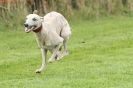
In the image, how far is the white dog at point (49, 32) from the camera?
36.5ft

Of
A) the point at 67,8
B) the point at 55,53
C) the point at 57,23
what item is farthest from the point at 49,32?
the point at 67,8

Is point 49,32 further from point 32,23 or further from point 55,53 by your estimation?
point 32,23

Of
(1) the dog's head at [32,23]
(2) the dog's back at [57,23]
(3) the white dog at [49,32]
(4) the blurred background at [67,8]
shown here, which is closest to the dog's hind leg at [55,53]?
(3) the white dog at [49,32]

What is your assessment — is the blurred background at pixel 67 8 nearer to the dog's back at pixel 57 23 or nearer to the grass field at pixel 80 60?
the grass field at pixel 80 60

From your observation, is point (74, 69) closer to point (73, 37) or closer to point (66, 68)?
point (66, 68)

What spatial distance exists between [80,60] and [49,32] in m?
2.46

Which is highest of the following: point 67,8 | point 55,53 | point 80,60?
point 55,53

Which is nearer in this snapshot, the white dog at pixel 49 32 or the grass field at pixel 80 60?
the grass field at pixel 80 60

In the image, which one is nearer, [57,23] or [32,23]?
[32,23]

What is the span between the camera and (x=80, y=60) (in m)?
14.1

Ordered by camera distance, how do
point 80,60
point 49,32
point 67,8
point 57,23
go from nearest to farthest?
point 49,32 < point 57,23 < point 80,60 < point 67,8

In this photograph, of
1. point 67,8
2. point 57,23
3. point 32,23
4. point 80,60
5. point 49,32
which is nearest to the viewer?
point 32,23

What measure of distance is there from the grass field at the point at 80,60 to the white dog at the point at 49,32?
0.44 meters

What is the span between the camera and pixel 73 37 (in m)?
20.3
